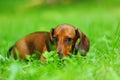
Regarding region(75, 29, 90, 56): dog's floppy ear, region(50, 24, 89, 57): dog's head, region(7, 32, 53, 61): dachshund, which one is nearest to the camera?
region(50, 24, 89, 57): dog's head

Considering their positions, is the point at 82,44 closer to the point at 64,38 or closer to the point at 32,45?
the point at 64,38

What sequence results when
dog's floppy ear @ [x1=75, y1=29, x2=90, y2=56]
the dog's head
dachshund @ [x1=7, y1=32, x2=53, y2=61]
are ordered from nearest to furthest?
the dog's head
dog's floppy ear @ [x1=75, y1=29, x2=90, y2=56]
dachshund @ [x1=7, y1=32, x2=53, y2=61]

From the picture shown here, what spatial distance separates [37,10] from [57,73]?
21.3m

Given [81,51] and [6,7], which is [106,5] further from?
[81,51]

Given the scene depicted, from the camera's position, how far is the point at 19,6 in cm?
3069

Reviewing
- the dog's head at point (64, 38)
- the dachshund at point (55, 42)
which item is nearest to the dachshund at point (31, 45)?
the dachshund at point (55, 42)

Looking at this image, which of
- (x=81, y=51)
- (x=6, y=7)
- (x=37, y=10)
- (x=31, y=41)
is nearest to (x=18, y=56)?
(x=31, y=41)

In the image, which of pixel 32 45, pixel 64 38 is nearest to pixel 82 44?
pixel 64 38

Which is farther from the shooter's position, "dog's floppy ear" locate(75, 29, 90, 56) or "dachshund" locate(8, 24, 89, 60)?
"dog's floppy ear" locate(75, 29, 90, 56)

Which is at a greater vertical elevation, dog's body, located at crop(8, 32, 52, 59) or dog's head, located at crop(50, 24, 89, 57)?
dog's head, located at crop(50, 24, 89, 57)

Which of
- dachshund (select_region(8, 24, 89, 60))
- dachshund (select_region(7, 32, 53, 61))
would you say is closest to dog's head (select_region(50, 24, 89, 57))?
dachshund (select_region(8, 24, 89, 60))

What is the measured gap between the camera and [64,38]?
7.87 m

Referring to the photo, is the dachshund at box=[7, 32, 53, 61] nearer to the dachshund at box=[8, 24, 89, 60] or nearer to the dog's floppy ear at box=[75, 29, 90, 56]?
the dachshund at box=[8, 24, 89, 60]

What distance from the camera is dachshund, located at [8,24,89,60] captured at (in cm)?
787
